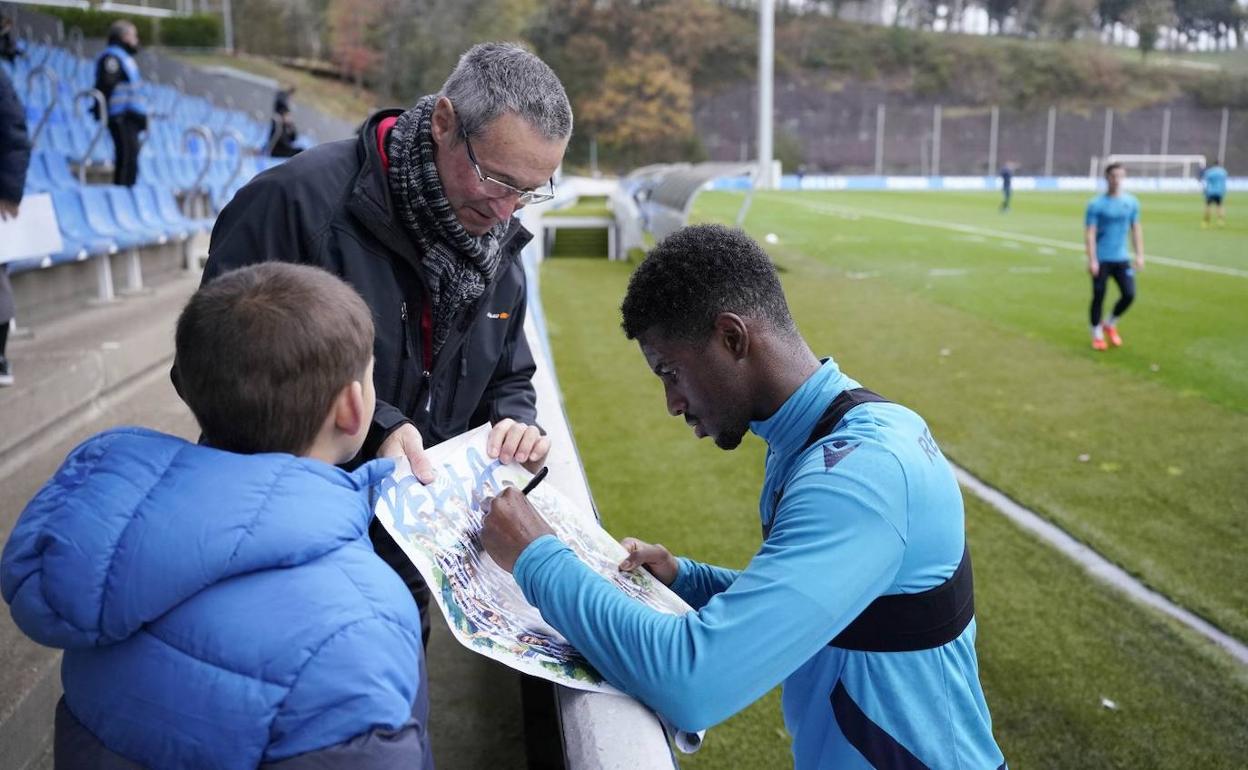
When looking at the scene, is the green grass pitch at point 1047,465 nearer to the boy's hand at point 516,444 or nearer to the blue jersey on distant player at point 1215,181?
the boy's hand at point 516,444

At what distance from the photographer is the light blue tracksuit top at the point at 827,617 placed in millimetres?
1518

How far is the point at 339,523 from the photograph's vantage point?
1.32m

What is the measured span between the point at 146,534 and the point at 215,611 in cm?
12

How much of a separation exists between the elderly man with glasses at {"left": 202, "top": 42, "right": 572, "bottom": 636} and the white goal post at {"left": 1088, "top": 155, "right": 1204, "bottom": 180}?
73.1m

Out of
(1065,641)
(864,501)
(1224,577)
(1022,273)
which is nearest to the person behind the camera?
(864,501)

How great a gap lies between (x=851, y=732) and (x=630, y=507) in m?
4.48

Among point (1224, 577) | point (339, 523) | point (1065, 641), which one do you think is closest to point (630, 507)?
point (1065, 641)

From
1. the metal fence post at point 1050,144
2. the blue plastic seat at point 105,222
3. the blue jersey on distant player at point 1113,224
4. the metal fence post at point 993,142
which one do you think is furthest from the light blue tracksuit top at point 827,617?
the metal fence post at point 1050,144

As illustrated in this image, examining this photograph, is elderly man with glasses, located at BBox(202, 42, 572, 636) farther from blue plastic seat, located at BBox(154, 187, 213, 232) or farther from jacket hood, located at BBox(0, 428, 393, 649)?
blue plastic seat, located at BBox(154, 187, 213, 232)

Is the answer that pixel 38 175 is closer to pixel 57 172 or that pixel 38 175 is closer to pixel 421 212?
pixel 57 172

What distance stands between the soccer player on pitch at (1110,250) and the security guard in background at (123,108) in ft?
30.6

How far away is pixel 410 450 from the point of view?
1.95m

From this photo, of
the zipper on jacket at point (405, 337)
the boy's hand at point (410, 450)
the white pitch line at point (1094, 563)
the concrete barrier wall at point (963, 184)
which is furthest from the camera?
the concrete barrier wall at point (963, 184)

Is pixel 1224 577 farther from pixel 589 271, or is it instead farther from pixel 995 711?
pixel 589 271
